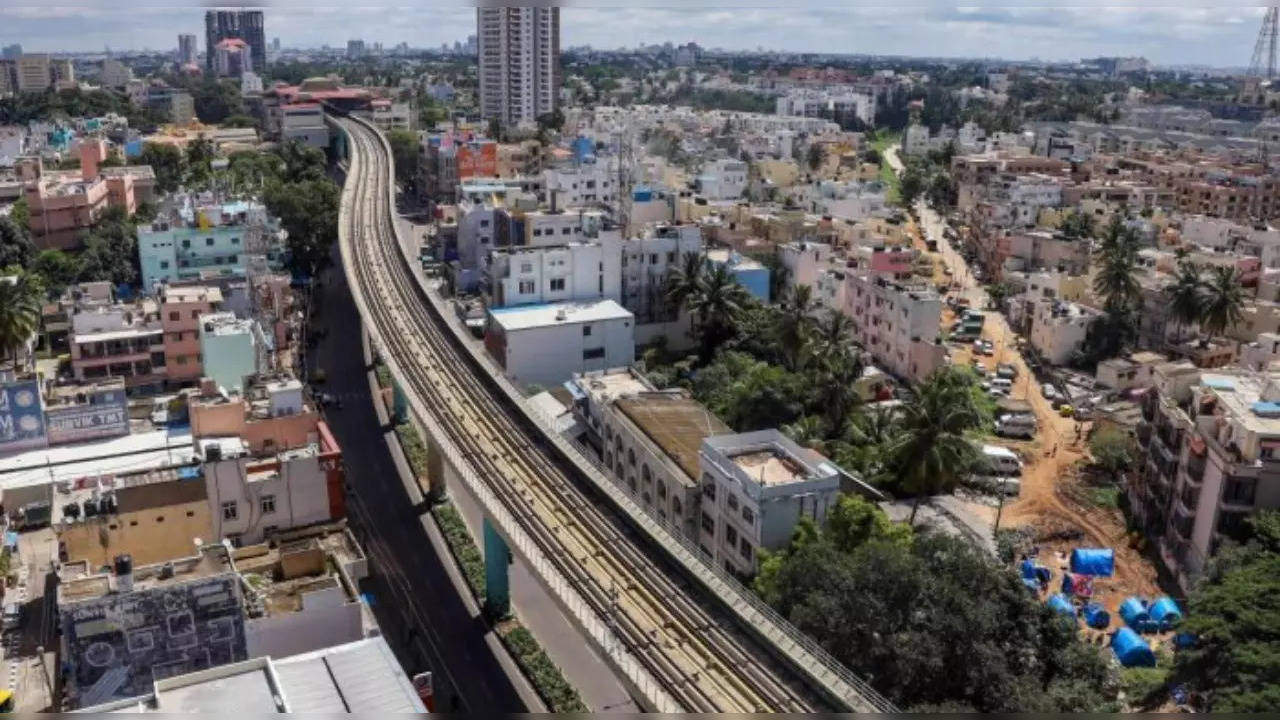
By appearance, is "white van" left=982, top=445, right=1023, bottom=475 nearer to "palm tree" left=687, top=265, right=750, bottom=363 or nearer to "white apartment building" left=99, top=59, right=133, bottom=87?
"palm tree" left=687, top=265, right=750, bottom=363

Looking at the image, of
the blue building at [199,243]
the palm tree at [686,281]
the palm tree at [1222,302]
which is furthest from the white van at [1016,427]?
the blue building at [199,243]

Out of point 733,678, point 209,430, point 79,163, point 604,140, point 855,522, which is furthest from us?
point 604,140

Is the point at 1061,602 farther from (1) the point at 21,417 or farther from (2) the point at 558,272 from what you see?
(1) the point at 21,417

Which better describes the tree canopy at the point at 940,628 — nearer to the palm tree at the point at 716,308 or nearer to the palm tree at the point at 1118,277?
the palm tree at the point at 716,308

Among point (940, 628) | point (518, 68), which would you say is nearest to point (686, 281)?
point (940, 628)

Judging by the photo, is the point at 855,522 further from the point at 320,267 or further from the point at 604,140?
the point at 604,140

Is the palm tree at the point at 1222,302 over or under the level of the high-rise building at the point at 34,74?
under

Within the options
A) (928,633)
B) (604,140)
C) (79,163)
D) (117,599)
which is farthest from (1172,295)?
(79,163)

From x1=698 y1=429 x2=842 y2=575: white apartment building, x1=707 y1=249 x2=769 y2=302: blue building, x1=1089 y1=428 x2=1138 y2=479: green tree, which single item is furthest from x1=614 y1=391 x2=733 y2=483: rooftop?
x1=707 y1=249 x2=769 y2=302: blue building
